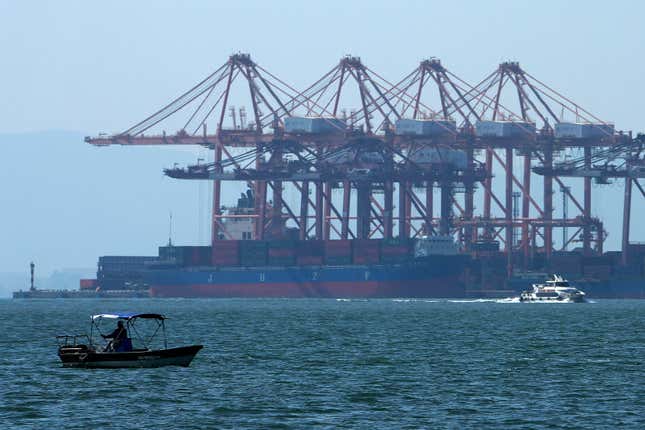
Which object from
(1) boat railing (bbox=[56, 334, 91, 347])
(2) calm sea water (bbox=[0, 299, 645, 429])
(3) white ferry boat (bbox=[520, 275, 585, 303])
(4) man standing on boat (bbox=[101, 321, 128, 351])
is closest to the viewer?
(2) calm sea water (bbox=[0, 299, 645, 429])

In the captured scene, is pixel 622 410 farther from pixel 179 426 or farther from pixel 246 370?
pixel 246 370

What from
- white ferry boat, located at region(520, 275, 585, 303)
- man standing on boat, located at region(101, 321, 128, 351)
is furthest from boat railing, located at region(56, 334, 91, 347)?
white ferry boat, located at region(520, 275, 585, 303)

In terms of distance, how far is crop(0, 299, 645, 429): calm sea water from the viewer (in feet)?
157

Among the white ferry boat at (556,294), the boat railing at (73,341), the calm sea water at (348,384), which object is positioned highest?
the white ferry boat at (556,294)

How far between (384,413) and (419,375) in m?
12.9

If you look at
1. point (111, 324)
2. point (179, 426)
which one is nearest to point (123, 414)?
point (179, 426)

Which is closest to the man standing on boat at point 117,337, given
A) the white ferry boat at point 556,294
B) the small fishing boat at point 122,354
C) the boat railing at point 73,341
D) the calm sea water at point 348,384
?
the small fishing boat at point 122,354

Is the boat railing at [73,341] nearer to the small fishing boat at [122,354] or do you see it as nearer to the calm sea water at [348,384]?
the calm sea water at [348,384]

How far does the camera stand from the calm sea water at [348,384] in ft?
157

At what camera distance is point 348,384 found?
57.9m

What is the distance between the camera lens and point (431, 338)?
9019 centimetres

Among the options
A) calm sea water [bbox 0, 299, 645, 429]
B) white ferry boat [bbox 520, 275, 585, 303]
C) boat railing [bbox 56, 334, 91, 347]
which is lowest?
calm sea water [bbox 0, 299, 645, 429]

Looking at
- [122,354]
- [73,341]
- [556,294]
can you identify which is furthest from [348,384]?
[556,294]

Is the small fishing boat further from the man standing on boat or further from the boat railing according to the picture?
the boat railing
